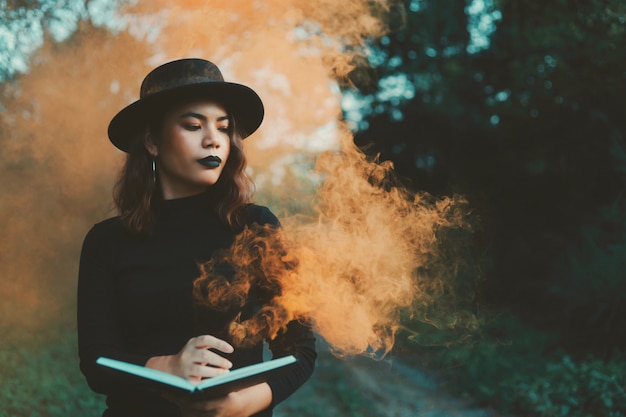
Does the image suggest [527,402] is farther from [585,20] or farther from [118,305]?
[118,305]

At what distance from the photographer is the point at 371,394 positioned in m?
6.96

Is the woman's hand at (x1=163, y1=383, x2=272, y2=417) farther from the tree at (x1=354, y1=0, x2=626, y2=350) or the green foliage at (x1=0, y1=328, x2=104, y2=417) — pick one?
the tree at (x1=354, y1=0, x2=626, y2=350)

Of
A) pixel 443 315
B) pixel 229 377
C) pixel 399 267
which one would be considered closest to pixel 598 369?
pixel 443 315

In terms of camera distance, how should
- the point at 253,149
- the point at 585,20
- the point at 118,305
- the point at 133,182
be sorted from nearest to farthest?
the point at 118,305 < the point at 133,182 < the point at 585,20 < the point at 253,149

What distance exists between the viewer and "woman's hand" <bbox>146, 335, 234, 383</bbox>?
2018mm

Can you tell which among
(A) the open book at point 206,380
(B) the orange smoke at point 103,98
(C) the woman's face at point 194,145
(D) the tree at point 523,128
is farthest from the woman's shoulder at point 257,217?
(D) the tree at point 523,128

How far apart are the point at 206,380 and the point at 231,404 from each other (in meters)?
0.39

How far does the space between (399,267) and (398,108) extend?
4.60 metres

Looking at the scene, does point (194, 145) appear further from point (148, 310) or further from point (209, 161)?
point (148, 310)

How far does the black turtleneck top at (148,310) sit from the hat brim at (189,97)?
0.45 metres

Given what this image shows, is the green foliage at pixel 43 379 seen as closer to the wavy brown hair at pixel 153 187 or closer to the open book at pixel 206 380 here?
the wavy brown hair at pixel 153 187

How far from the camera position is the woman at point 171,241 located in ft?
7.51

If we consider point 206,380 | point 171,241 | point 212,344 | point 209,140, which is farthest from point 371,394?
point 206,380

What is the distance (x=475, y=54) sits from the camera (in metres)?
7.76
